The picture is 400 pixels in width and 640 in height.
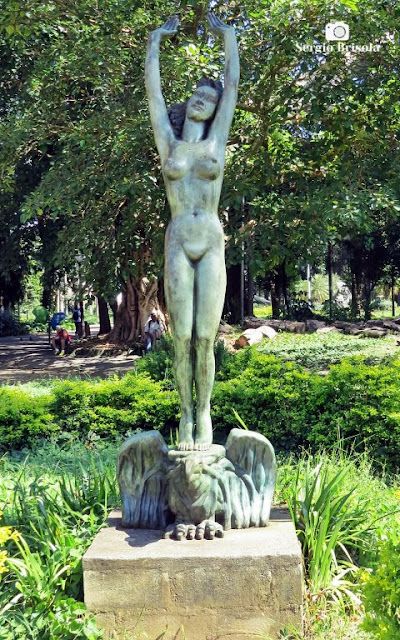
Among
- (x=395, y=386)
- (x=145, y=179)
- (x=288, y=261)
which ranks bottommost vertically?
(x=395, y=386)

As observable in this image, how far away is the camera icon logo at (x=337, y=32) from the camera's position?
32.2ft

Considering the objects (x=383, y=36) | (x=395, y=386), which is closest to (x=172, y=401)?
(x=395, y=386)

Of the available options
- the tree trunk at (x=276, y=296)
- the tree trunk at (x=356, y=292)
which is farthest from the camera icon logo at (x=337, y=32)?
the tree trunk at (x=356, y=292)

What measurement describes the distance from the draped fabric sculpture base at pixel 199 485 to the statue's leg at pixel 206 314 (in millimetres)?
155

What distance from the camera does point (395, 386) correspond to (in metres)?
7.34

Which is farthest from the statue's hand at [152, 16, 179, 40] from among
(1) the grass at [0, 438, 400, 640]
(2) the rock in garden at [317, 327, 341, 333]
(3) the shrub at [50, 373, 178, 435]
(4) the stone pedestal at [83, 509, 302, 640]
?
(2) the rock in garden at [317, 327, 341, 333]

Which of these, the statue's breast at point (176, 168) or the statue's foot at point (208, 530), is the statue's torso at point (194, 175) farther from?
the statue's foot at point (208, 530)

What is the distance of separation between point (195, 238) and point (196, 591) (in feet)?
6.47

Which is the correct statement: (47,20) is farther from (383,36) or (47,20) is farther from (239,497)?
(239,497)

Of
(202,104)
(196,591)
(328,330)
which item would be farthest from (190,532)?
(328,330)

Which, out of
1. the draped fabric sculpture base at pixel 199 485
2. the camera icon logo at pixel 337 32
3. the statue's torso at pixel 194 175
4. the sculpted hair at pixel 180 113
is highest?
the camera icon logo at pixel 337 32

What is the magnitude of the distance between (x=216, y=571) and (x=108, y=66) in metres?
8.55

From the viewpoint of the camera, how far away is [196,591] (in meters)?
3.73

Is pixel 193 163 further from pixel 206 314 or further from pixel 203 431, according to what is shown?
pixel 203 431
